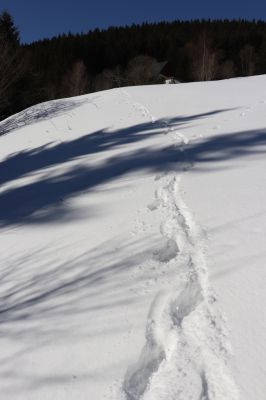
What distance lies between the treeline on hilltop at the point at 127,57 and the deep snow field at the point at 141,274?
529 inches

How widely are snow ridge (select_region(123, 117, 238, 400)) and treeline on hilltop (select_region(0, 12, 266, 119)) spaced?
16230mm

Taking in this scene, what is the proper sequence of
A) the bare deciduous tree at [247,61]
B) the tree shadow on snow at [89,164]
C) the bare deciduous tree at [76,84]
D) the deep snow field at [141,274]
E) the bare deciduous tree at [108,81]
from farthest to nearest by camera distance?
the bare deciduous tree at [247,61]
the bare deciduous tree at [108,81]
the bare deciduous tree at [76,84]
the tree shadow on snow at [89,164]
the deep snow field at [141,274]

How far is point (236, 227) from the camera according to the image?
10.1 ft

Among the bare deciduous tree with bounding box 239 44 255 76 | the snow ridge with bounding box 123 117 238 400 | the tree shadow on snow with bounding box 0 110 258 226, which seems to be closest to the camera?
the snow ridge with bounding box 123 117 238 400

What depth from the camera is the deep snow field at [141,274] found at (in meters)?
1.90

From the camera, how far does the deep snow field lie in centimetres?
190

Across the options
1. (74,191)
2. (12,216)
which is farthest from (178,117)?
(12,216)

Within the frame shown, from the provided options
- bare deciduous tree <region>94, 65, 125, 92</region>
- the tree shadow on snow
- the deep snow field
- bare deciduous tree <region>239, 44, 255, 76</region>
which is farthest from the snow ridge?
bare deciduous tree <region>239, 44, 255, 76</region>

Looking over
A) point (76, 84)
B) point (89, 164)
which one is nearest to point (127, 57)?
point (76, 84)

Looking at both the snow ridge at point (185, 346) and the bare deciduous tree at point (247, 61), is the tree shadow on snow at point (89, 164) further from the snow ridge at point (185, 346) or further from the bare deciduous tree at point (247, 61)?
the bare deciduous tree at point (247, 61)

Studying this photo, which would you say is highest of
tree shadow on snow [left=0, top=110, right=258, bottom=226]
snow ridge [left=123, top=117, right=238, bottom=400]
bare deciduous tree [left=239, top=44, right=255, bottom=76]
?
bare deciduous tree [left=239, top=44, right=255, bottom=76]

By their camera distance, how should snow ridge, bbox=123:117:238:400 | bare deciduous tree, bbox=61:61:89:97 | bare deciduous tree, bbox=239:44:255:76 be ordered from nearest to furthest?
1. snow ridge, bbox=123:117:238:400
2. bare deciduous tree, bbox=61:61:89:97
3. bare deciduous tree, bbox=239:44:255:76

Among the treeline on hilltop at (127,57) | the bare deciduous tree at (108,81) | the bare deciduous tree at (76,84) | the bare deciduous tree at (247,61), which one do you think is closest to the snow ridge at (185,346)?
the treeline on hilltop at (127,57)

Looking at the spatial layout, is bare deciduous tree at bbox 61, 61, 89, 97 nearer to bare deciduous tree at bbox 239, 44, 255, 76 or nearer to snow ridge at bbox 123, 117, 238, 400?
bare deciduous tree at bbox 239, 44, 255, 76
